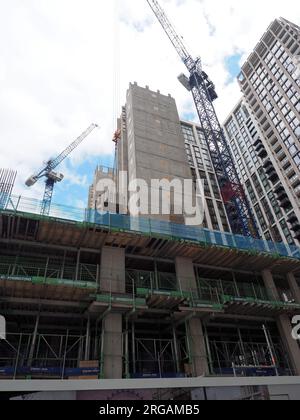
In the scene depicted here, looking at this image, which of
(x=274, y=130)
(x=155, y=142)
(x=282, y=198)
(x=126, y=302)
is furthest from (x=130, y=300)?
(x=274, y=130)

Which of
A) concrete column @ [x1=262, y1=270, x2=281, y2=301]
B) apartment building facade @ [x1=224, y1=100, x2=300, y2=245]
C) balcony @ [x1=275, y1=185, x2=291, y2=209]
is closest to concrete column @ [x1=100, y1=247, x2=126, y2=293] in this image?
concrete column @ [x1=262, y1=270, x2=281, y2=301]

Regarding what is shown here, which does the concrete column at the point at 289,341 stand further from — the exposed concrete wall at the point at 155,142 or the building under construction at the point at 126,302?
the exposed concrete wall at the point at 155,142

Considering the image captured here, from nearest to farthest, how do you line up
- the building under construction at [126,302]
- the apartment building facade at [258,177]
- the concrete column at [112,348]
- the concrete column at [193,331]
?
the concrete column at [112,348], the building under construction at [126,302], the concrete column at [193,331], the apartment building facade at [258,177]

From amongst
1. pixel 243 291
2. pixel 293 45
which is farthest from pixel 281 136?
pixel 243 291

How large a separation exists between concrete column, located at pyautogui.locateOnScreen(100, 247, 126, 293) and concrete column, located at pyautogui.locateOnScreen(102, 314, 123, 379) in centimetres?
193

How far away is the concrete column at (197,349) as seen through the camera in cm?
1919

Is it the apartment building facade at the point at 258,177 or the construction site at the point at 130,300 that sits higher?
the apartment building facade at the point at 258,177

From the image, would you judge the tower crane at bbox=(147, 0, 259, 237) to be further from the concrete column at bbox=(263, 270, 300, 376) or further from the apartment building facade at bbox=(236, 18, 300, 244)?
the concrete column at bbox=(263, 270, 300, 376)

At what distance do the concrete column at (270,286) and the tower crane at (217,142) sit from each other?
87.9ft

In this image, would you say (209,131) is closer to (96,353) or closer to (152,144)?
(152,144)

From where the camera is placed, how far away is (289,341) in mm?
23609

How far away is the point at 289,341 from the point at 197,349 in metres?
9.00

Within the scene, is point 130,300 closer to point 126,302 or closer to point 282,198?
point 126,302

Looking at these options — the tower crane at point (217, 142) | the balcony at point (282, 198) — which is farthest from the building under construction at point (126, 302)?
the balcony at point (282, 198)
